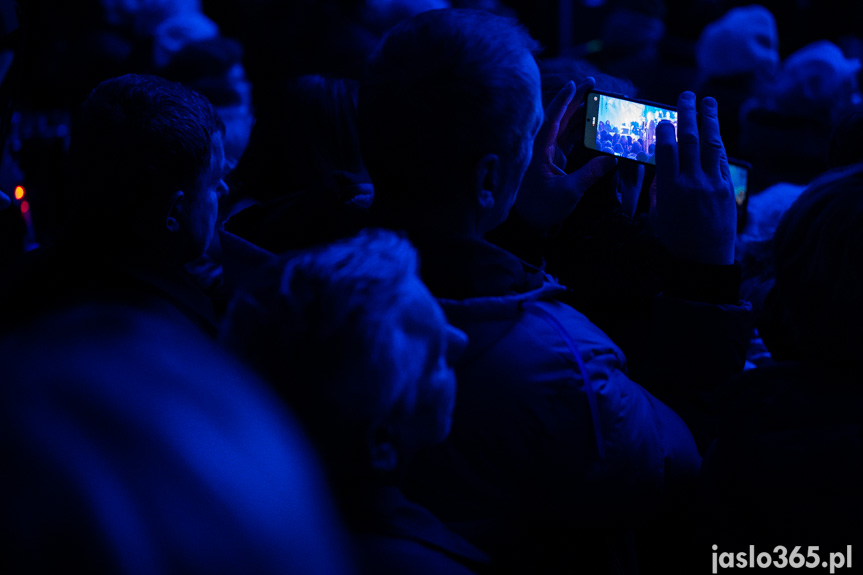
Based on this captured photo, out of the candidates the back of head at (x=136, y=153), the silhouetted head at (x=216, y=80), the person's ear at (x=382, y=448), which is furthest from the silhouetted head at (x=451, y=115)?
the silhouetted head at (x=216, y=80)

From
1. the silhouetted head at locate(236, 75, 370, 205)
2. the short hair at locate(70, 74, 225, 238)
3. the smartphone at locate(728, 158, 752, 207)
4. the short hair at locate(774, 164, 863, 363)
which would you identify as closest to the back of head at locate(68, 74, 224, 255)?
the short hair at locate(70, 74, 225, 238)

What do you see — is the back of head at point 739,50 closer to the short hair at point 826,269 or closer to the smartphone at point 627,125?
the smartphone at point 627,125

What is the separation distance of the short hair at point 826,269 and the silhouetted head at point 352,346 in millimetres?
654

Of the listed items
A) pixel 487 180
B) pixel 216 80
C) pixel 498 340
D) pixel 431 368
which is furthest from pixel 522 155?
pixel 216 80

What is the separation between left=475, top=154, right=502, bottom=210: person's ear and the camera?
123 centimetres

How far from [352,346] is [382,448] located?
0.45 ft

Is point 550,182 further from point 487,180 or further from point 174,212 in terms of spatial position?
point 174,212

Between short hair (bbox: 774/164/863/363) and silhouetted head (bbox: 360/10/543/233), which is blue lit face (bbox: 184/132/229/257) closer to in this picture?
silhouetted head (bbox: 360/10/543/233)

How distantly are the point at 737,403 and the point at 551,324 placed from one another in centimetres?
36

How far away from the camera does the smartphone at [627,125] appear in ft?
5.39

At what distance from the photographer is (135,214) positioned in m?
1.53

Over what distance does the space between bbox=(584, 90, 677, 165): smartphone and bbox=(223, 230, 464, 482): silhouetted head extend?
0.76 meters

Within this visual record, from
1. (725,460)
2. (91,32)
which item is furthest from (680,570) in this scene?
(91,32)

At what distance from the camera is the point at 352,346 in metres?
0.94
